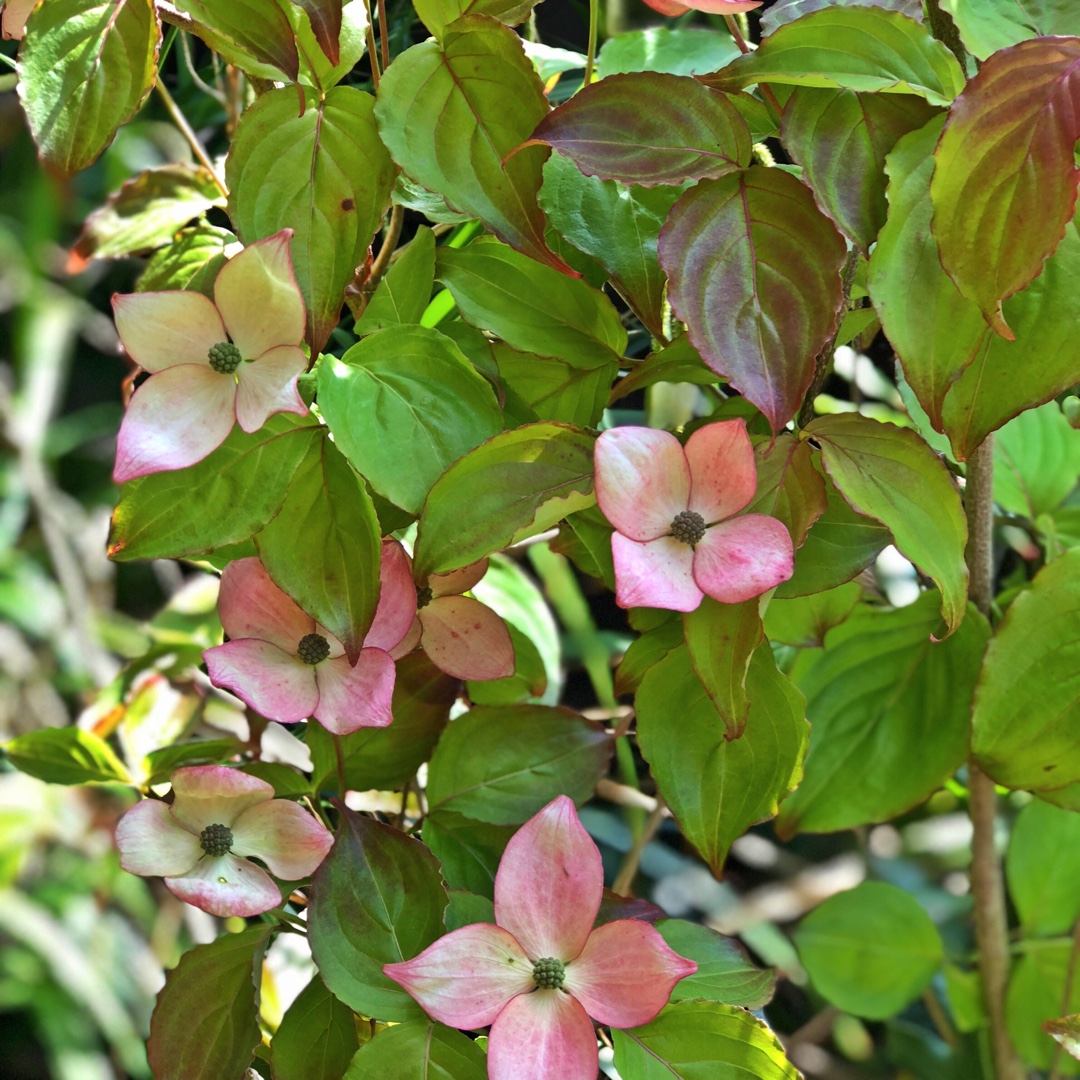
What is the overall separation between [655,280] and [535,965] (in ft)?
0.85

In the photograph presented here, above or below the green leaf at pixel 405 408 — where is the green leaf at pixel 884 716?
below

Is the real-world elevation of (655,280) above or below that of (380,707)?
above

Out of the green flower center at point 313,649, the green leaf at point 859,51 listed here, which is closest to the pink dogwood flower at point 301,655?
the green flower center at point 313,649

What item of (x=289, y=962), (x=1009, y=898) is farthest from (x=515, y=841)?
(x=1009, y=898)

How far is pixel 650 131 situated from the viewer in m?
0.35

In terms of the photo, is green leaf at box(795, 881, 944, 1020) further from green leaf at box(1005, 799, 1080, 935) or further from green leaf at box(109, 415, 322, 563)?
green leaf at box(109, 415, 322, 563)

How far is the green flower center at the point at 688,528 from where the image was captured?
366 millimetres

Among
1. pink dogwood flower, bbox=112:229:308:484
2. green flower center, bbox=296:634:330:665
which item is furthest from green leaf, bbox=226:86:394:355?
green flower center, bbox=296:634:330:665

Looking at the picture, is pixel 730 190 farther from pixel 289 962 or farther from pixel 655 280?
pixel 289 962

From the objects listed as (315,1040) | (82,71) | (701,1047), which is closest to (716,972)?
(701,1047)

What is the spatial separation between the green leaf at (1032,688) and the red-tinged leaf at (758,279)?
0.65ft

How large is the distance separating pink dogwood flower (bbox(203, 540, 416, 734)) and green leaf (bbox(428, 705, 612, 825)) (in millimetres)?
81

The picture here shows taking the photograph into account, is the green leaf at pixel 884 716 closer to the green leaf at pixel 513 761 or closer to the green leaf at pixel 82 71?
the green leaf at pixel 513 761

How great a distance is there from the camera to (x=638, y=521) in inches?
14.4
